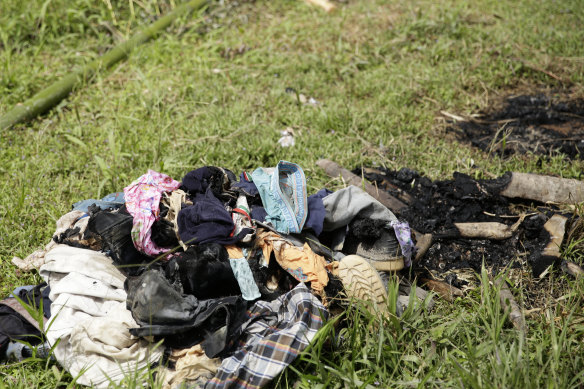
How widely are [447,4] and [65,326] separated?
5797mm

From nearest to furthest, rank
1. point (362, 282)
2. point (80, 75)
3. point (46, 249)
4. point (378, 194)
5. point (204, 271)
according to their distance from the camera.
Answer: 1. point (204, 271)
2. point (362, 282)
3. point (46, 249)
4. point (378, 194)
5. point (80, 75)

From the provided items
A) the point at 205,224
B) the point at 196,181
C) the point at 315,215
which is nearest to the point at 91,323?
the point at 205,224

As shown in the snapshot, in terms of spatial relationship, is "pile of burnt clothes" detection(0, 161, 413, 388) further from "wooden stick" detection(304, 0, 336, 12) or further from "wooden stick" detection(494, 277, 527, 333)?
"wooden stick" detection(304, 0, 336, 12)

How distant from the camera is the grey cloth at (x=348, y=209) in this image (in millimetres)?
2889

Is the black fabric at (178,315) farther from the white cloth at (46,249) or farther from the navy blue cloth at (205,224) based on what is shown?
the white cloth at (46,249)

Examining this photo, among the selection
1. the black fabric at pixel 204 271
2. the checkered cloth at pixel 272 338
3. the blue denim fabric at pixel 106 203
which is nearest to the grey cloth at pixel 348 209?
the checkered cloth at pixel 272 338

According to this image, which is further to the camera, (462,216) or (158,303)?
(462,216)

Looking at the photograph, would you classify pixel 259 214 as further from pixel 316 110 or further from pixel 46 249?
pixel 316 110

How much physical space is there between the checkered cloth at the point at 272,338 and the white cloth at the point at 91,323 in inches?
15.5

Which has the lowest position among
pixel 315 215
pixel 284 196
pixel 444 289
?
pixel 444 289

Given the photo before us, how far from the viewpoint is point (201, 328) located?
7.68ft

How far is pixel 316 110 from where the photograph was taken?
15.0ft

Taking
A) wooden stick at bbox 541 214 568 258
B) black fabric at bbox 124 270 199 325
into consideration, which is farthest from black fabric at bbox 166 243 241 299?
wooden stick at bbox 541 214 568 258

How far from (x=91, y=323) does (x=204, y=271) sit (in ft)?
1.98
